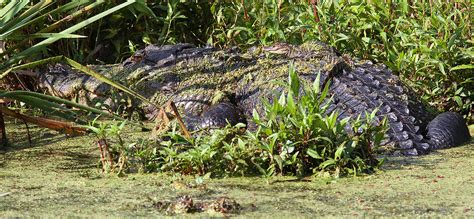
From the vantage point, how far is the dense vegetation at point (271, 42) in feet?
12.9

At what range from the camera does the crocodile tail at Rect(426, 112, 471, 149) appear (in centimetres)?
477

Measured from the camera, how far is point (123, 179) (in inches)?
153

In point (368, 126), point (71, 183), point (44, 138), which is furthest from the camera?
Result: point (44, 138)

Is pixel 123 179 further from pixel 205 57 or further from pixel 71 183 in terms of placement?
pixel 205 57

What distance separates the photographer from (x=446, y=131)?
4809 mm

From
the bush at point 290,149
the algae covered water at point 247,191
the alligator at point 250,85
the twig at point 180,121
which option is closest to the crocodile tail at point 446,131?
the alligator at point 250,85

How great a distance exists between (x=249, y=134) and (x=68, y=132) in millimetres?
1024

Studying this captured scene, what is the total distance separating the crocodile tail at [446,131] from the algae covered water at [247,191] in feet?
1.14

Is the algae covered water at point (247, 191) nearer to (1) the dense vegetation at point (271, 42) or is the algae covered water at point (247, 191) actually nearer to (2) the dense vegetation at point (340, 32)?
(1) the dense vegetation at point (271, 42)

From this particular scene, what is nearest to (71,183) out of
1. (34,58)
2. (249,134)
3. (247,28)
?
(249,134)

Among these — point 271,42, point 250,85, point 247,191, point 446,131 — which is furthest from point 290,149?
point 271,42

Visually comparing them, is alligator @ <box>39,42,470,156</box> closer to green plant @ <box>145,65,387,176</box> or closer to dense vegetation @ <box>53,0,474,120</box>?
dense vegetation @ <box>53,0,474,120</box>

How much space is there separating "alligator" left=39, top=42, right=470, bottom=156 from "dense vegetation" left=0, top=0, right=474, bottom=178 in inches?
9.2

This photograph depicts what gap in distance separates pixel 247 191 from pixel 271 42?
2.84 metres
